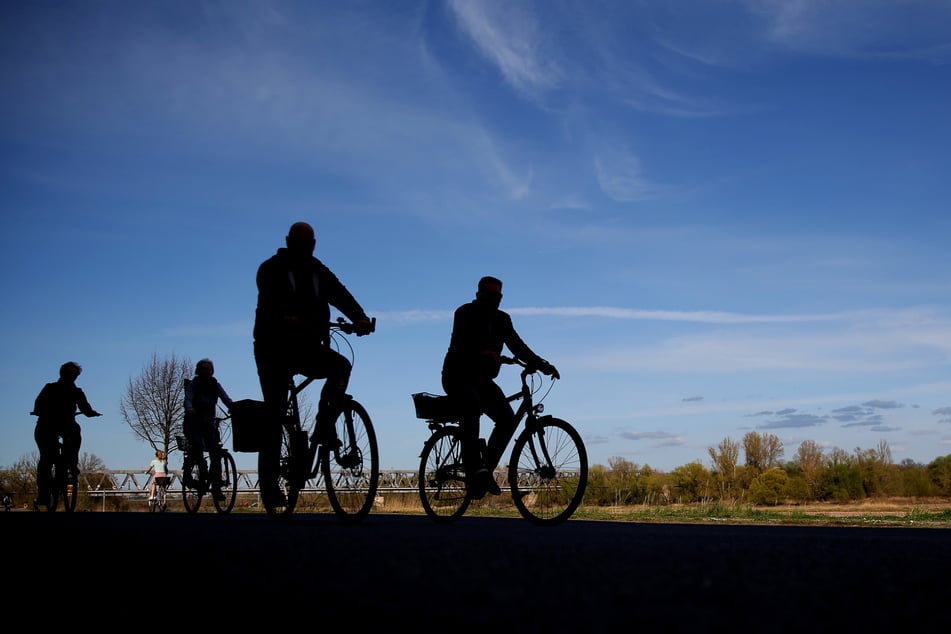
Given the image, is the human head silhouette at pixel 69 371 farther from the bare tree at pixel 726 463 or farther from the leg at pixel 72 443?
the bare tree at pixel 726 463

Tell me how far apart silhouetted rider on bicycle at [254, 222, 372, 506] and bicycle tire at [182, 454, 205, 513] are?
15.6 ft

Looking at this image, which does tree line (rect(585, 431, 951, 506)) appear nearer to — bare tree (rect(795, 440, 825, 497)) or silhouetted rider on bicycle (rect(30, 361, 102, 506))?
bare tree (rect(795, 440, 825, 497))

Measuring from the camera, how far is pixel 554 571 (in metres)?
3.40

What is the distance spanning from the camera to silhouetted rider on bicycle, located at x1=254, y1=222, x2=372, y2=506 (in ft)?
26.3

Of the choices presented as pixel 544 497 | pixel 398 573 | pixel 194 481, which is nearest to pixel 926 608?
pixel 398 573

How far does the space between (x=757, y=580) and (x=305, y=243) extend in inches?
233

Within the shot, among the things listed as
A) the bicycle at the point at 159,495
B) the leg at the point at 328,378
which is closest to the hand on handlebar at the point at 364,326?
the leg at the point at 328,378

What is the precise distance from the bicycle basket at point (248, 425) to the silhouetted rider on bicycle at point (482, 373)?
5.86 feet

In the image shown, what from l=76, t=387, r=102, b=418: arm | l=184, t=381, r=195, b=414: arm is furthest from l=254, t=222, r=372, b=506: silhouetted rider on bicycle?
l=76, t=387, r=102, b=418: arm

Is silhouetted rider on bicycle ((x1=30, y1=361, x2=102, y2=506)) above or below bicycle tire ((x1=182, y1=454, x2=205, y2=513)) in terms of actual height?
above

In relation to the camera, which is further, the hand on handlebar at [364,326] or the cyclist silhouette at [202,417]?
the cyclist silhouette at [202,417]

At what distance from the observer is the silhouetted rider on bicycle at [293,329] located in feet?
26.3

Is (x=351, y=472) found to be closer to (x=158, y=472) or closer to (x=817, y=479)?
(x=158, y=472)

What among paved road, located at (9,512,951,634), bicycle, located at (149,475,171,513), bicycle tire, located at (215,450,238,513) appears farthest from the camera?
bicycle, located at (149,475,171,513)
